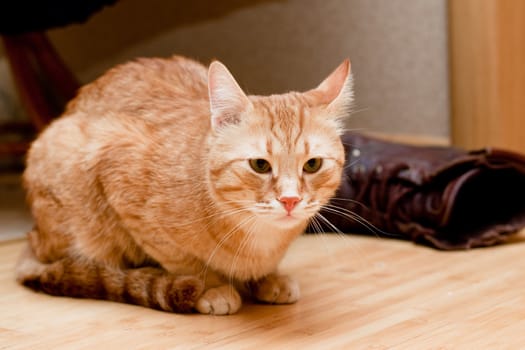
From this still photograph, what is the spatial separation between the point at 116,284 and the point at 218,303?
10.2 inches

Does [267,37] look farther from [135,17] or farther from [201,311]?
[201,311]

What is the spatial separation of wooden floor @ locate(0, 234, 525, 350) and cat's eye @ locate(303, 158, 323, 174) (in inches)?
13.5

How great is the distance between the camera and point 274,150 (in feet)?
5.16

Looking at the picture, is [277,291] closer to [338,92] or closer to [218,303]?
[218,303]

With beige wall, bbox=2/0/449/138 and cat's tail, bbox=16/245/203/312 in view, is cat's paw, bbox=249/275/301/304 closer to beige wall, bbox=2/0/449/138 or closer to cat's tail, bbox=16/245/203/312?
cat's tail, bbox=16/245/203/312

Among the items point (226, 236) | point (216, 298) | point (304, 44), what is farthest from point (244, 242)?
point (304, 44)

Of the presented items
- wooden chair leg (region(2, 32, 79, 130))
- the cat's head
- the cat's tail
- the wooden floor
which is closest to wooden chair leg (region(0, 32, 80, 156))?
wooden chair leg (region(2, 32, 79, 130))

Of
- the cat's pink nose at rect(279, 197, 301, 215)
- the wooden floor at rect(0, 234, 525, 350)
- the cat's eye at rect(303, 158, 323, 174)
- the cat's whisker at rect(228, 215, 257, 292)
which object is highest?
the cat's eye at rect(303, 158, 323, 174)

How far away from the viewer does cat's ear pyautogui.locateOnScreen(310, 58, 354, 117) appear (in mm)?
1694

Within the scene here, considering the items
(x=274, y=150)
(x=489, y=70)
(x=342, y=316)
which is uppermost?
(x=274, y=150)

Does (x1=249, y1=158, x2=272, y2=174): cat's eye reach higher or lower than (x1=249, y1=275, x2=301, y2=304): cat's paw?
higher

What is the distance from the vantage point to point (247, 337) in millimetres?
1603

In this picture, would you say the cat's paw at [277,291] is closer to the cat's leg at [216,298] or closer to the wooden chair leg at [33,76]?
the cat's leg at [216,298]

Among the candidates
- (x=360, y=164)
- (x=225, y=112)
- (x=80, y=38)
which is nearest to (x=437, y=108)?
(x=360, y=164)
